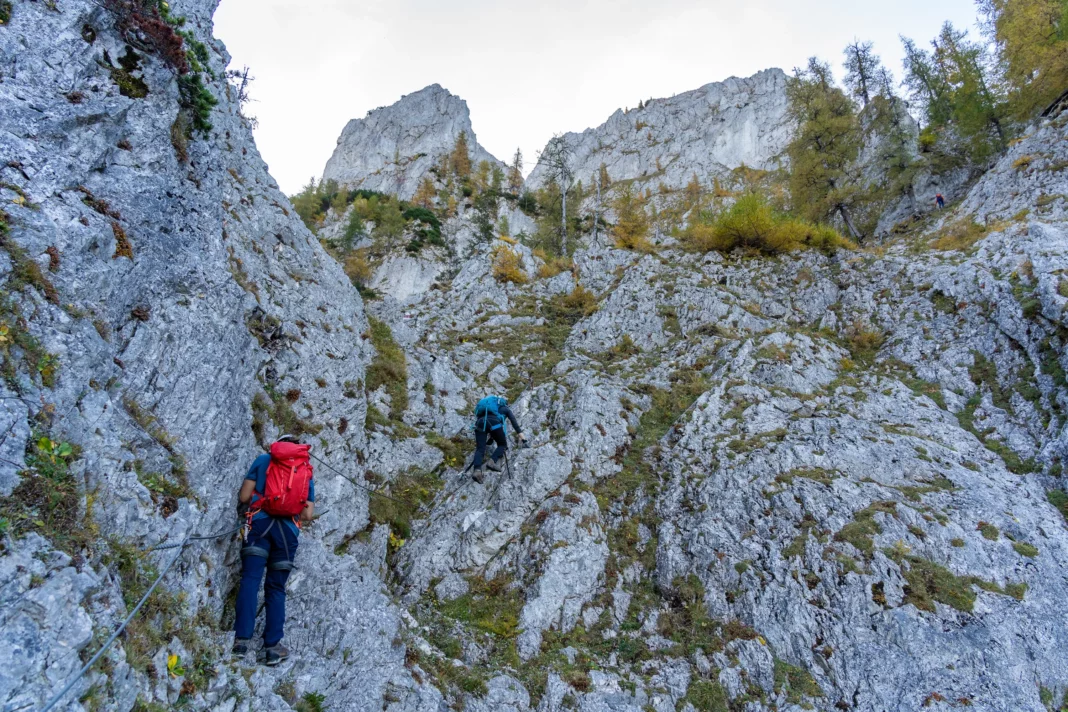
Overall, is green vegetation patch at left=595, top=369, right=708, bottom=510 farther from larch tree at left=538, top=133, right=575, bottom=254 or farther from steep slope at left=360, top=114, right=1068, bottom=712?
larch tree at left=538, top=133, right=575, bottom=254

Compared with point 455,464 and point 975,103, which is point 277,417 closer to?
point 455,464

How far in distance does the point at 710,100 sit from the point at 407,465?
99580 millimetres

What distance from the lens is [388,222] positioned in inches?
1727

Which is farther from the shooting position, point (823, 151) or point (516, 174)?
point (516, 174)

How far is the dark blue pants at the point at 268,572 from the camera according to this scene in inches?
264

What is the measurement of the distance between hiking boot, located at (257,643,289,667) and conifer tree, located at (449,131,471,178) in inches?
2530

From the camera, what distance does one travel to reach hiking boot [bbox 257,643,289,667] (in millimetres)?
6705

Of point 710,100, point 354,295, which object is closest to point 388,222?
point 354,295

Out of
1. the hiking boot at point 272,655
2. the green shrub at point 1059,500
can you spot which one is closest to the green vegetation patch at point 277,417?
the hiking boot at point 272,655

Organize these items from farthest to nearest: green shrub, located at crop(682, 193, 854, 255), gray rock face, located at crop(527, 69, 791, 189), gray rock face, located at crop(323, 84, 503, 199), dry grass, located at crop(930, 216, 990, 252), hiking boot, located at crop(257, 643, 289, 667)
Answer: gray rock face, located at crop(527, 69, 791, 189)
gray rock face, located at crop(323, 84, 503, 199)
green shrub, located at crop(682, 193, 854, 255)
dry grass, located at crop(930, 216, 990, 252)
hiking boot, located at crop(257, 643, 289, 667)

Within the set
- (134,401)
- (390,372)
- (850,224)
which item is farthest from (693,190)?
(134,401)

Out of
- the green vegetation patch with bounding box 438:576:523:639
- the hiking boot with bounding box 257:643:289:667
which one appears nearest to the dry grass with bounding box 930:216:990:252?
the green vegetation patch with bounding box 438:576:523:639

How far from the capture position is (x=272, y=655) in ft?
22.1

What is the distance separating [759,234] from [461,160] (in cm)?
5195
